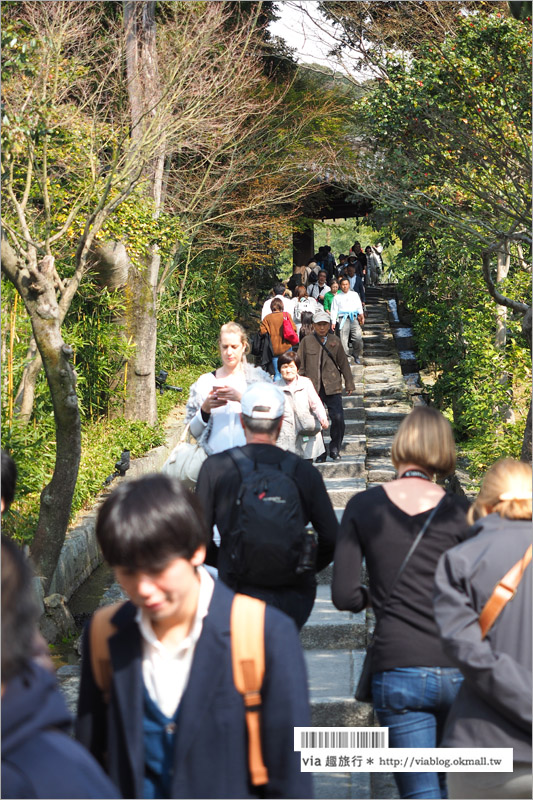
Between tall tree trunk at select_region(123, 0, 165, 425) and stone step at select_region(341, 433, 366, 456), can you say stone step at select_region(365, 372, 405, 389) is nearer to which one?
stone step at select_region(341, 433, 366, 456)

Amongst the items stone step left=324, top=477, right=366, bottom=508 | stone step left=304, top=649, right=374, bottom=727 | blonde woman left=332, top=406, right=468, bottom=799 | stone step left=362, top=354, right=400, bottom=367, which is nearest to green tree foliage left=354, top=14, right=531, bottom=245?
stone step left=324, top=477, right=366, bottom=508

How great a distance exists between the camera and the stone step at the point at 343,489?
8.63m

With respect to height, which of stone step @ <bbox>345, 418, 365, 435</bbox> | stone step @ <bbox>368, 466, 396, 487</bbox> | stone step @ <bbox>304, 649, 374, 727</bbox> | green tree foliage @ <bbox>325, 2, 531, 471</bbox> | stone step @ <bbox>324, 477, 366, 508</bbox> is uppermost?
green tree foliage @ <bbox>325, 2, 531, 471</bbox>

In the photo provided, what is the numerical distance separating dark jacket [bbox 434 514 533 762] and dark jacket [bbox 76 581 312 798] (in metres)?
0.64

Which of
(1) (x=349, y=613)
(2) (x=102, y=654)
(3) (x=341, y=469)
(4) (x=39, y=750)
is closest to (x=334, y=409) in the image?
(3) (x=341, y=469)

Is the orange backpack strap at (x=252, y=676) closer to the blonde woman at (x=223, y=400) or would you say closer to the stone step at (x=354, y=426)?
the blonde woman at (x=223, y=400)

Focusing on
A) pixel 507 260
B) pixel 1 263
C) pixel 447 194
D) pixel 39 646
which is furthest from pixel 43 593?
pixel 507 260

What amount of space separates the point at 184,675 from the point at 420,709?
117cm

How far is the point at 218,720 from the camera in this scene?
1844 mm

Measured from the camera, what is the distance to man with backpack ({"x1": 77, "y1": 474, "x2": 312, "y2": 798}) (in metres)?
1.85

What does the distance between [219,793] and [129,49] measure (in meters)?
11.6

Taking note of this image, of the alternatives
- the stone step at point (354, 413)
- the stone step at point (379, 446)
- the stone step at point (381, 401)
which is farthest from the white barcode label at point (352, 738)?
the stone step at point (381, 401)

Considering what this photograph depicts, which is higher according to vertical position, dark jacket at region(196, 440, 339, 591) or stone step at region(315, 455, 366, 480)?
dark jacket at region(196, 440, 339, 591)

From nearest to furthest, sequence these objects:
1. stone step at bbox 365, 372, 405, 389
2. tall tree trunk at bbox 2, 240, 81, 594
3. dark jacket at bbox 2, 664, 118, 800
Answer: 1. dark jacket at bbox 2, 664, 118, 800
2. tall tree trunk at bbox 2, 240, 81, 594
3. stone step at bbox 365, 372, 405, 389
